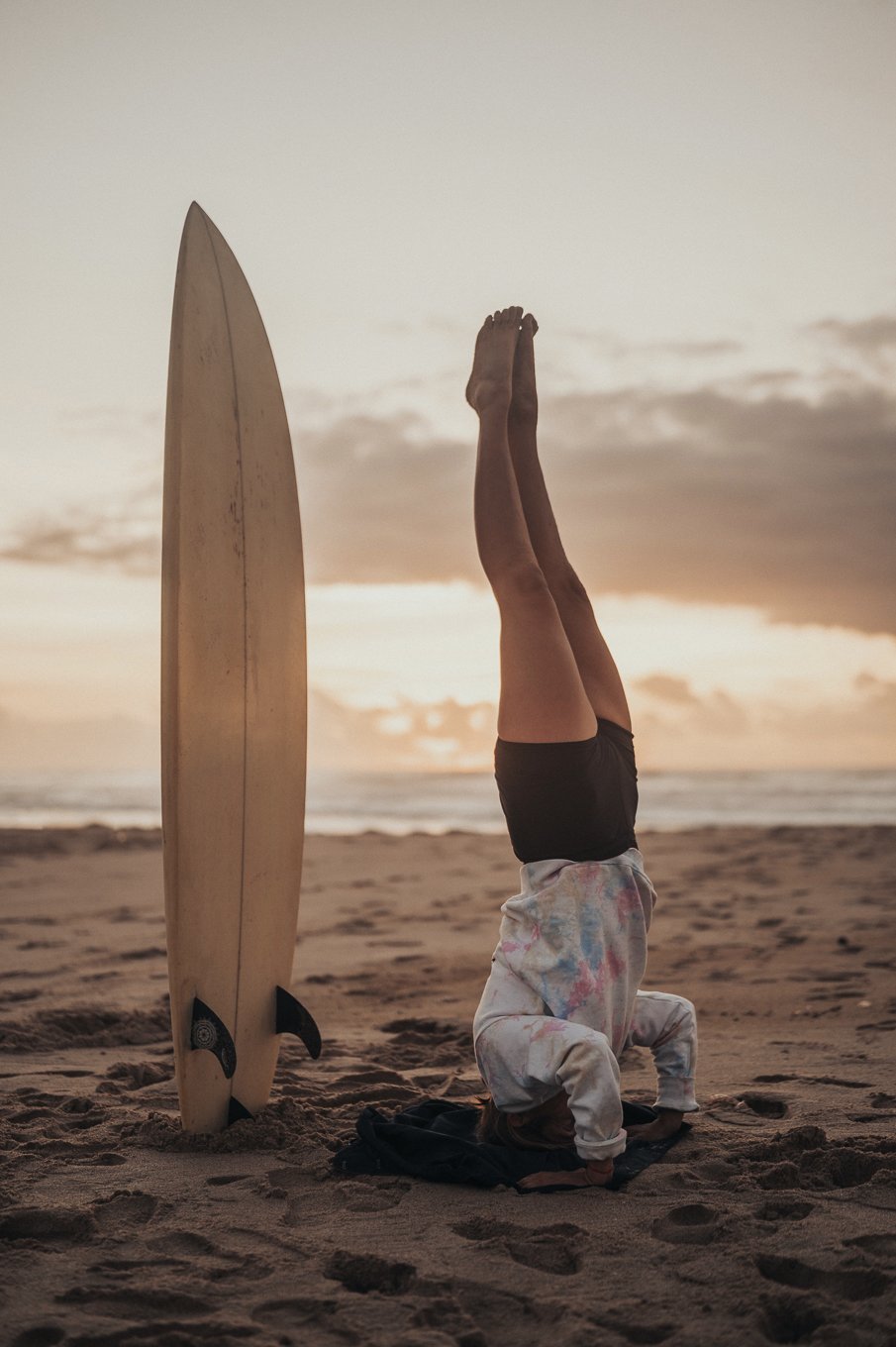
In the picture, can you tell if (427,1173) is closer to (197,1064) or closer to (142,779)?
(197,1064)

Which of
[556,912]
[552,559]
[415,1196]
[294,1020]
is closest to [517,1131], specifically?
[415,1196]

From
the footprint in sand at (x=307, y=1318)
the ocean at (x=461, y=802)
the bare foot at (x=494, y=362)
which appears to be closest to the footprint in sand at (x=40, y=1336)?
the footprint in sand at (x=307, y=1318)

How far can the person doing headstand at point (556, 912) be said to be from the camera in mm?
2244

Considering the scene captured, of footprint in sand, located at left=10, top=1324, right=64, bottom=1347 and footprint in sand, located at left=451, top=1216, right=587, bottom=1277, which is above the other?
footprint in sand, located at left=10, top=1324, right=64, bottom=1347

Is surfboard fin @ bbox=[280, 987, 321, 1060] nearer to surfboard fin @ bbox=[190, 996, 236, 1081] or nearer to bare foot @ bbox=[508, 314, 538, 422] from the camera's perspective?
surfboard fin @ bbox=[190, 996, 236, 1081]

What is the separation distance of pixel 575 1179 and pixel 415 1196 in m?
0.36

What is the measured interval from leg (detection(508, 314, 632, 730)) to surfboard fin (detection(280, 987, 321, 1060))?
120 centimetres

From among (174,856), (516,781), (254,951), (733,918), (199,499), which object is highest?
(199,499)

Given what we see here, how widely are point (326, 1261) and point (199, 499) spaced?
1.87 meters

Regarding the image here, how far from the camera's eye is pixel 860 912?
6.32 metres

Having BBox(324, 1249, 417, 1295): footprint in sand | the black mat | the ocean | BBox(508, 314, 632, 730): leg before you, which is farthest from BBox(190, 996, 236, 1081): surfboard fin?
the ocean

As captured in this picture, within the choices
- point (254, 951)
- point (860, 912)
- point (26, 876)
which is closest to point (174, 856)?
point (254, 951)

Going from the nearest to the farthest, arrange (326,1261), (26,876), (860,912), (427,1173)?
1. (326,1261)
2. (427,1173)
3. (860,912)
4. (26,876)

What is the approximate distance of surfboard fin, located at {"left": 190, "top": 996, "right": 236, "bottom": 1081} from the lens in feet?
8.56
